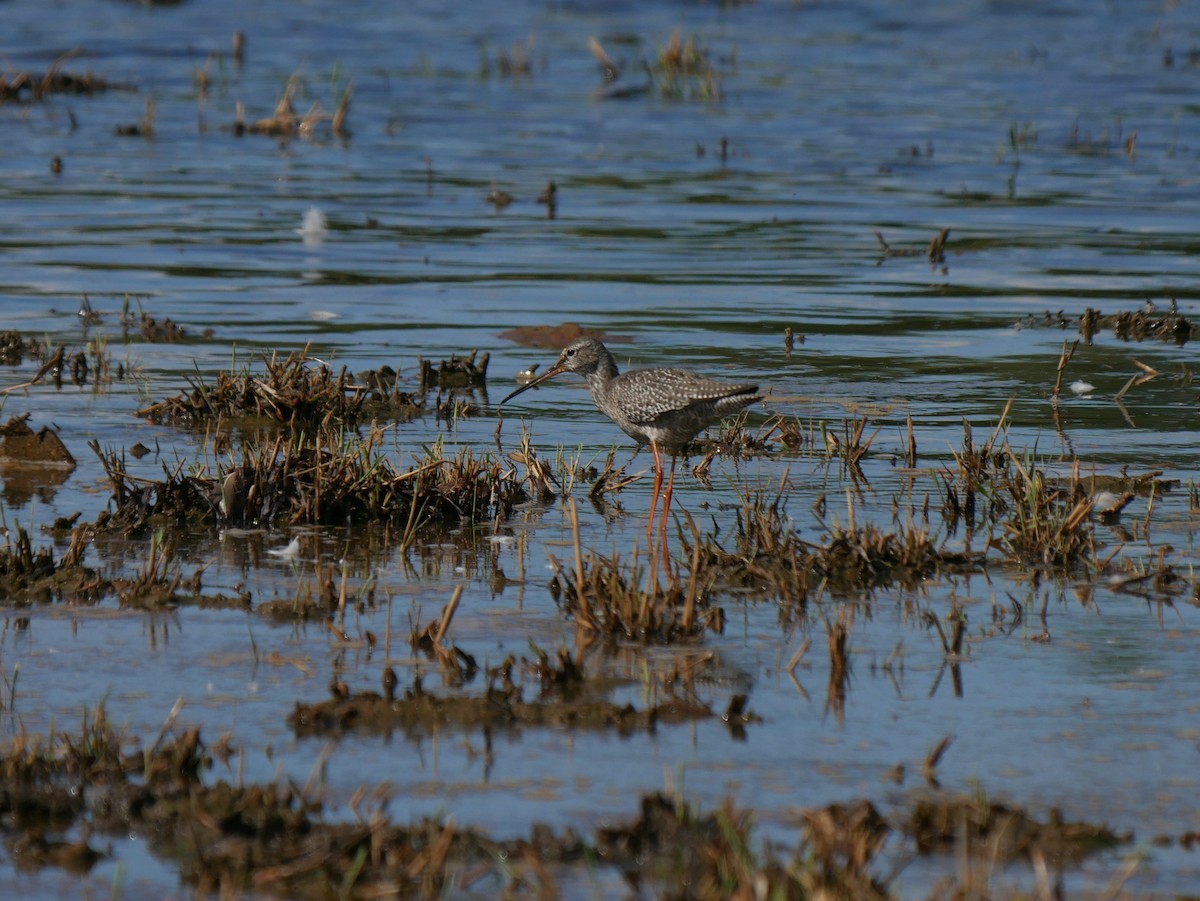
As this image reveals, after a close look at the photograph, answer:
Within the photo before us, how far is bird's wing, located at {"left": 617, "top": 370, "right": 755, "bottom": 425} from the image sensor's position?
8930 mm

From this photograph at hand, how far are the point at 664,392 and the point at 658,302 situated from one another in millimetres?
6006

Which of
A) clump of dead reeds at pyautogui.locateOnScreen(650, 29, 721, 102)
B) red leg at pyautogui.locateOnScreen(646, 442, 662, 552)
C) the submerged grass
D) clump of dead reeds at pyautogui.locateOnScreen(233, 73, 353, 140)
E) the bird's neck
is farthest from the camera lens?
clump of dead reeds at pyautogui.locateOnScreen(650, 29, 721, 102)

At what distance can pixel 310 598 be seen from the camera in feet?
22.7

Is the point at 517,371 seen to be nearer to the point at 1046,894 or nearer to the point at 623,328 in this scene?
the point at 623,328

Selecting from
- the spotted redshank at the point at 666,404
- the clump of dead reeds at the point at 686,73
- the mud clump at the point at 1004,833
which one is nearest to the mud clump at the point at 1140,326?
the spotted redshank at the point at 666,404

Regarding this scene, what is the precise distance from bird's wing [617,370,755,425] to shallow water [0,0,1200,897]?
1.40 ft

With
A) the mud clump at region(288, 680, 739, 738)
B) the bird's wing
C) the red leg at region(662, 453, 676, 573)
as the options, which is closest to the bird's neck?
the bird's wing

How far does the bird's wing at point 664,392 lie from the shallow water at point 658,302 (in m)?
0.43

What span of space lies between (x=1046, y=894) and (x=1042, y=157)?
64.6 ft

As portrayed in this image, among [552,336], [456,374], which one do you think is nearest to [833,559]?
[456,374]

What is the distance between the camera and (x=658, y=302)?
15.0m

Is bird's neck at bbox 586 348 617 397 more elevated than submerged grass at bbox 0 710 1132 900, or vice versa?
bird's neck at bbox 586 348 617 397

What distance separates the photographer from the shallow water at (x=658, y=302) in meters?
5.67

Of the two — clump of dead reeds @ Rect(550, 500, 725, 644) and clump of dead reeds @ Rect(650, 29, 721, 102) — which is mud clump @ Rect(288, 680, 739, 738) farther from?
clump of dead reeds @ Rect(650, 29, 721, 102)
